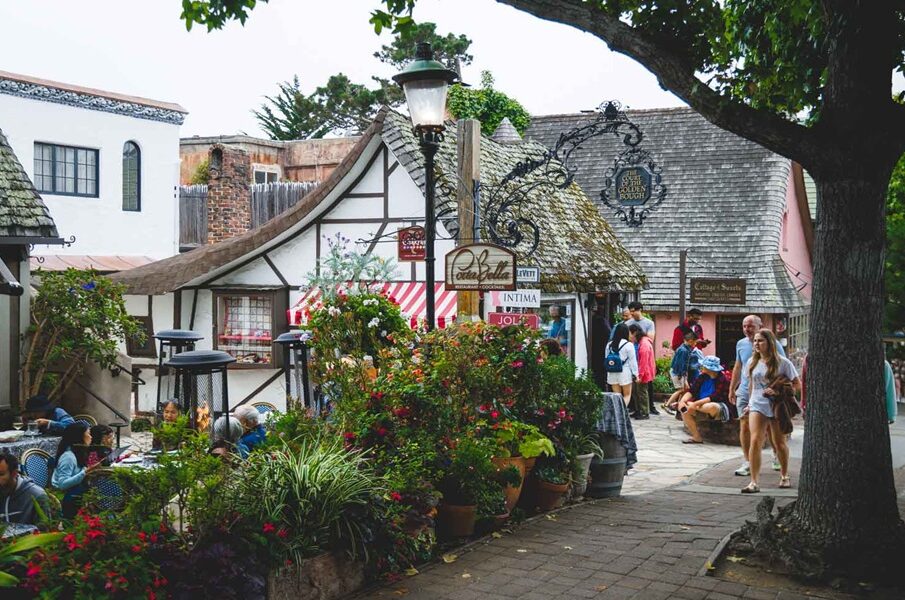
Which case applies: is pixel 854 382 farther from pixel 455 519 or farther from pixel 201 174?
pixel 201 174

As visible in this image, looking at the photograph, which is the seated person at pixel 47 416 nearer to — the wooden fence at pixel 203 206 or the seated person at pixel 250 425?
the seated person at pixel 250 425

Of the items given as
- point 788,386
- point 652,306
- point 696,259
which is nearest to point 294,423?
point 788,386

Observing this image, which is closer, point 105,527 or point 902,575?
point 105,527

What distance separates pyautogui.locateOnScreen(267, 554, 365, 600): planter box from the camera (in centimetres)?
600

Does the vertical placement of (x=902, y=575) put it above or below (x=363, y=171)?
below

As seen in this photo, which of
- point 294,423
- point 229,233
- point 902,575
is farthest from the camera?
point 229,233

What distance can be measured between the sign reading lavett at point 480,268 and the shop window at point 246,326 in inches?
298

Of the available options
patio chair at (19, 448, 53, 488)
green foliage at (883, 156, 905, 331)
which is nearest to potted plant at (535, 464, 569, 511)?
patio chair at (19, 448, 53, 488)

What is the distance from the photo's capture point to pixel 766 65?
972 centimetres

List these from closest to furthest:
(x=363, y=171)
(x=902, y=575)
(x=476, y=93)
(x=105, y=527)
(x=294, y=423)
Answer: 1. (x=105, y=527)
2. (x=902, y=575)
3. (x=294, y=423)
4. (x=363, y=171)
5. (x=476, y=93)

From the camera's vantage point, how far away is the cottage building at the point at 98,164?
80.1 ft

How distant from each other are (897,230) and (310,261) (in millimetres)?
15758

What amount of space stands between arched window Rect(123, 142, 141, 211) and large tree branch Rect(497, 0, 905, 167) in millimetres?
22182

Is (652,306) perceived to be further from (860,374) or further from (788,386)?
(860,374)
